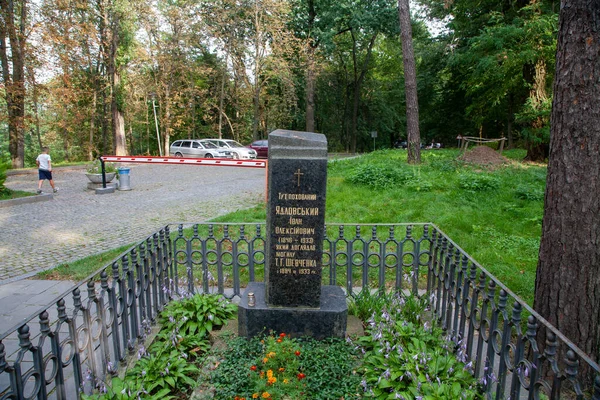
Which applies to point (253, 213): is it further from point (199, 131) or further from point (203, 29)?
point (199, 131)

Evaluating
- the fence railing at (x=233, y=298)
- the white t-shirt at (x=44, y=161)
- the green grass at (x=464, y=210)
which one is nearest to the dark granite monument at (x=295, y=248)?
the fence railing at (x=233, y=298)

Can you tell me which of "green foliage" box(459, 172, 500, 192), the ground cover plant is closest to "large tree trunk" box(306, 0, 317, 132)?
"green foliage" box(459, 172, 500, 192)

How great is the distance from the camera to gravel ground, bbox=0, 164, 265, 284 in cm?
749

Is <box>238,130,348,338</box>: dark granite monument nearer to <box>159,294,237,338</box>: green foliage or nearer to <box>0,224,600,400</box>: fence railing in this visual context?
<box>159,294,237,338</box>: green foliage

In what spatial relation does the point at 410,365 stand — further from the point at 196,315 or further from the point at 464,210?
the point at 464,210

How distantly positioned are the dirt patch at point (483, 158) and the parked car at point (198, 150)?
584 inches

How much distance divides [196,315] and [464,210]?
22.0 ft

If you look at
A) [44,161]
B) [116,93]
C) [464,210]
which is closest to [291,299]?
[464,210]

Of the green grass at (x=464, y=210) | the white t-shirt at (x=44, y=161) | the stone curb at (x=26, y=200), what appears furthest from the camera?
the white t-shirt at (x=44, y=161)

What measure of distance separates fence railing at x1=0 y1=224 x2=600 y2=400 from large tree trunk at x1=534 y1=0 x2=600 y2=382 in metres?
0.29

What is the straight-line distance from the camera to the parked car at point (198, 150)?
26422mm

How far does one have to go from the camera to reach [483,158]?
611 inches

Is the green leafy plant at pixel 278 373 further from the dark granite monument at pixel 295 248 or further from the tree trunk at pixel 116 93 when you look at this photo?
the tree trunk at pixel 116 93

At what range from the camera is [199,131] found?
3891cm
